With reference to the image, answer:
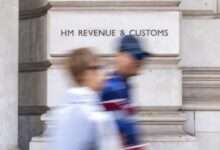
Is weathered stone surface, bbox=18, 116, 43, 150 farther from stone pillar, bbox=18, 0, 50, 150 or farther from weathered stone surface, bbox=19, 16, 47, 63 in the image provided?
weathered stone surface, bbox=19, 16, 47, 63

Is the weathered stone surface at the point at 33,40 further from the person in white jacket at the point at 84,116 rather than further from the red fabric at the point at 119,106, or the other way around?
the person in white jacket at the point at 84,116

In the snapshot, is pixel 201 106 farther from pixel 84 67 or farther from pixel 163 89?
pixel 84 67

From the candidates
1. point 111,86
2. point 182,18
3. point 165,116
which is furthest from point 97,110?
point 182,18

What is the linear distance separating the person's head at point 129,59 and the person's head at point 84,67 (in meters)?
0.44

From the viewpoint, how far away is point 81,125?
433 centimetres

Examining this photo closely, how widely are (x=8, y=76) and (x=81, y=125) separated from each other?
5.62m

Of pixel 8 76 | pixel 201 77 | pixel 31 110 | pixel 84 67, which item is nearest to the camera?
pixel 84 67

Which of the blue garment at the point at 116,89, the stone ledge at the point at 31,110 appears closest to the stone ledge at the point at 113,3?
the stone ledge at the point at 31,110

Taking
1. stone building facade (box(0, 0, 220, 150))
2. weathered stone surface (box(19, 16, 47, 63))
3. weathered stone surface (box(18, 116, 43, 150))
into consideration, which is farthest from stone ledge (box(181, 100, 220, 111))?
weathered stone surface (box(18, 116, 43, 150))

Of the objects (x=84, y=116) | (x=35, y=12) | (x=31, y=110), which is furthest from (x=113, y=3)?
(x=84, y=116)

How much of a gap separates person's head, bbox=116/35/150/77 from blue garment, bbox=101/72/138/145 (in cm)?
6

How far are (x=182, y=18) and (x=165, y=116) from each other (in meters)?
1.52

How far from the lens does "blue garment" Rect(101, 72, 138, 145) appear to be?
15.6 ft

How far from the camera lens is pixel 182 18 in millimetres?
10414
